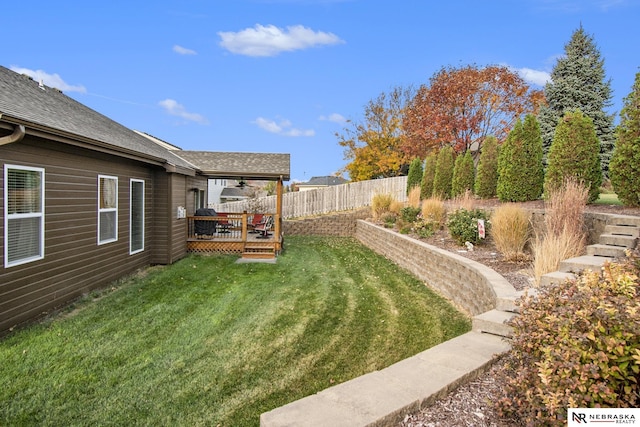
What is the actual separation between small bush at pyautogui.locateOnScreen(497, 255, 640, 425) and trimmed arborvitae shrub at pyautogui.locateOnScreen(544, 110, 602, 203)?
6.55 m

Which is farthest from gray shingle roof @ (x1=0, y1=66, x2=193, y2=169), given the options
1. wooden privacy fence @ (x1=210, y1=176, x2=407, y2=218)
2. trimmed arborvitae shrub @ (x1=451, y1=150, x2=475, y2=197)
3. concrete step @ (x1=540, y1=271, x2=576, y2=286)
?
wooden privacy fence @ (x1=210, y1=176, x2=407, y2=218)

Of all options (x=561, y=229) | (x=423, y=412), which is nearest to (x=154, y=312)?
(x=423, y=412)

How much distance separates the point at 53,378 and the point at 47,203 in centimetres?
303

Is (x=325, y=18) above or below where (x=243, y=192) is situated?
above

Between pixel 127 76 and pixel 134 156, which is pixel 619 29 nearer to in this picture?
pixel 134 156

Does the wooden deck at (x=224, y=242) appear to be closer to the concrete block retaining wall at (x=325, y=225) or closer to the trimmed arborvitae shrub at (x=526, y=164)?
the concrete block retaining wall at (x=325, y=225)

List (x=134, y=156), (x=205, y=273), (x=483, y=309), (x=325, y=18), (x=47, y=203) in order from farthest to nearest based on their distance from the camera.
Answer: (x=325, y=18) → (x=205, y=273) → (x=134, y=156) → (x=47, y=203) → (x=483, y=309)

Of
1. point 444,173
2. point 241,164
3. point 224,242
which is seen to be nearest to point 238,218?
point 224,242

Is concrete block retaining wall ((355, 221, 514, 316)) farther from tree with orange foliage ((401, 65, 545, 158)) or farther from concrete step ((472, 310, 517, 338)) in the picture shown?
tree with orange foliage ((401, 65, 545, 158))

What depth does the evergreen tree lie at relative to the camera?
20016 millimetres

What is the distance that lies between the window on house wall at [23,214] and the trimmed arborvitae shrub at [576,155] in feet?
30.9

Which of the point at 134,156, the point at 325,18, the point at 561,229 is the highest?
the point at 325,18

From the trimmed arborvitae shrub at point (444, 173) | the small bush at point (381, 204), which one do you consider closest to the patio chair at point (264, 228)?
the small bush at point (381, 204)

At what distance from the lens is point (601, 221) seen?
6.45m
